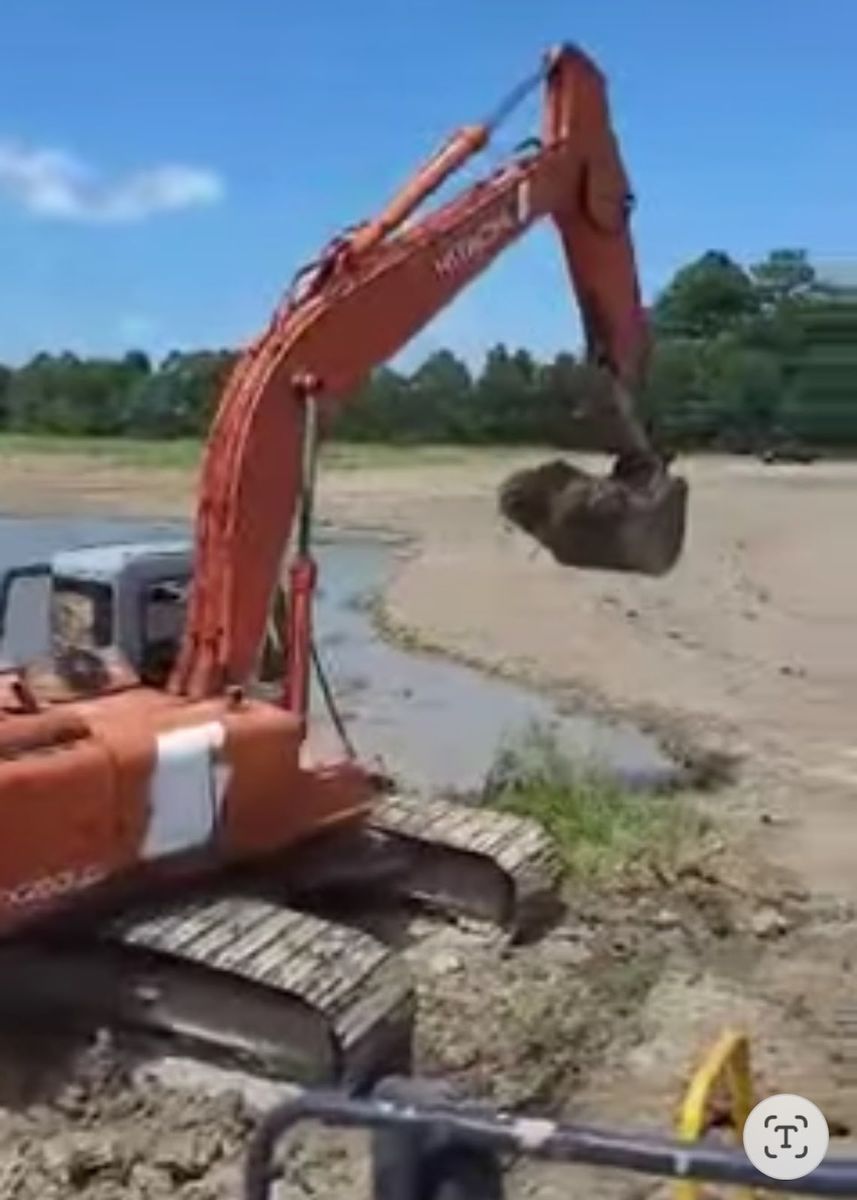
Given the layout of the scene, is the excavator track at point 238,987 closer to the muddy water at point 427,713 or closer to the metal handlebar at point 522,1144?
the muddy water at point 427,713

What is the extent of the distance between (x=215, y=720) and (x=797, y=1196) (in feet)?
18.4

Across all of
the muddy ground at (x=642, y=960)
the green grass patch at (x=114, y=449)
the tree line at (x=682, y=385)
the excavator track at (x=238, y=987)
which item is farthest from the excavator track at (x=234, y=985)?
the green grass patch at (x=114, y=449)

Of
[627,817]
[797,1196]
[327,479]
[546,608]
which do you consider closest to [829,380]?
[546,608]

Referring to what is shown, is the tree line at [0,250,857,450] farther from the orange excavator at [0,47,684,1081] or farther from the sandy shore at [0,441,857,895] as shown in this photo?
the orange excavator at [0,47,684,1081]

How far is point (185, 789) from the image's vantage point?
7.31 metres

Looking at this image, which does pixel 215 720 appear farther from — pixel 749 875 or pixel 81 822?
pixel 749 875

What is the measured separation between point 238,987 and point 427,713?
30.3 ft

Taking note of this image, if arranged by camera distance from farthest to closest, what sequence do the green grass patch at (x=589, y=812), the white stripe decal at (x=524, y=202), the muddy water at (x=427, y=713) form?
1. the muddy water at (x=427, y=713)
2. the green grass patch at (x=589, y=812)
3. the white stripe decal at (x=524, y=202)

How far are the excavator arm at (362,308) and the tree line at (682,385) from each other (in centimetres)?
2066

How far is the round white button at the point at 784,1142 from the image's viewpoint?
78.2 inches

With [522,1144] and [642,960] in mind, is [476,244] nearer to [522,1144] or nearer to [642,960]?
[642,960]

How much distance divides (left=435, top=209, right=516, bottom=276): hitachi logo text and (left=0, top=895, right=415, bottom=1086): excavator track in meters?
3.00

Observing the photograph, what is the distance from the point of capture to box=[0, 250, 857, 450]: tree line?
36.9m

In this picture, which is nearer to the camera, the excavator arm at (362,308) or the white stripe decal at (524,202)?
the excavator arm at (362,308)
